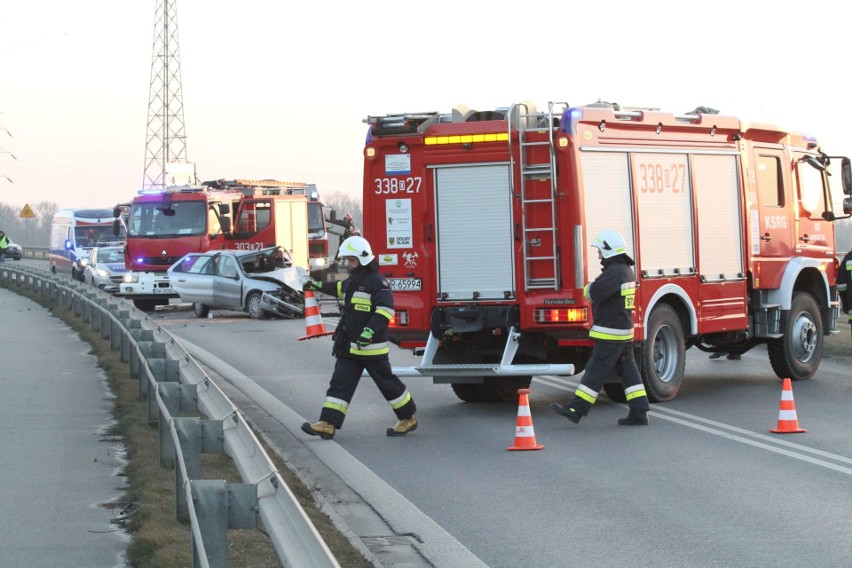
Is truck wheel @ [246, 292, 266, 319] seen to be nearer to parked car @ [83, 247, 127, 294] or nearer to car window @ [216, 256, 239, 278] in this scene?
car window @ [216, 256, 239, 278]

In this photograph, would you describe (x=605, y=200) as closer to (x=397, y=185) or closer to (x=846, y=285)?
(x=397, y=185)

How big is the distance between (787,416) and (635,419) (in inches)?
53.7

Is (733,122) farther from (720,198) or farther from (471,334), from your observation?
(471,334)

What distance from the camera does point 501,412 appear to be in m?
13.6

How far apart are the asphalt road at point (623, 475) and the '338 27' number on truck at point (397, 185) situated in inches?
89.3

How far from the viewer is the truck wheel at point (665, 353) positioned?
44.8 feet

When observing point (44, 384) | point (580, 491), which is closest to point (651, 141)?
point (580, 491)

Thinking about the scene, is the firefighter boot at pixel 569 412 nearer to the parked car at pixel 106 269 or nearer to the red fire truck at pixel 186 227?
the red fire truck at pixel 186 227

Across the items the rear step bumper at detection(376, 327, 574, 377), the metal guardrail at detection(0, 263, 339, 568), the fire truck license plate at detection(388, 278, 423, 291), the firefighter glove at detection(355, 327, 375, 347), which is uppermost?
the fire truck license plate at detection(388, 278, 423, 291)

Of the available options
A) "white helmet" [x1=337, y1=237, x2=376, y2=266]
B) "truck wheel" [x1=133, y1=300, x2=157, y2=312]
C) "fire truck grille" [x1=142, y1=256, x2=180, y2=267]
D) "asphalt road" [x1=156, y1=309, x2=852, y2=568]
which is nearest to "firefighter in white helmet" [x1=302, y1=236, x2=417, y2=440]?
"white helmet" [x1=337, y1=237, x2=376, y2=266]

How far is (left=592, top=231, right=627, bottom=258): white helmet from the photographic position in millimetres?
12164

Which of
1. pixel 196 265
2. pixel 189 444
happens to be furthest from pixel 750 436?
pixel 196 265

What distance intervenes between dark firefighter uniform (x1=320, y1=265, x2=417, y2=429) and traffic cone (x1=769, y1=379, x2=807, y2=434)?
10.6 ft

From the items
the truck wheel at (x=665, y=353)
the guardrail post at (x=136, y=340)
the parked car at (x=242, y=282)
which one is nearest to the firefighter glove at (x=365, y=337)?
the guardrail post at (x=136, y=340)
